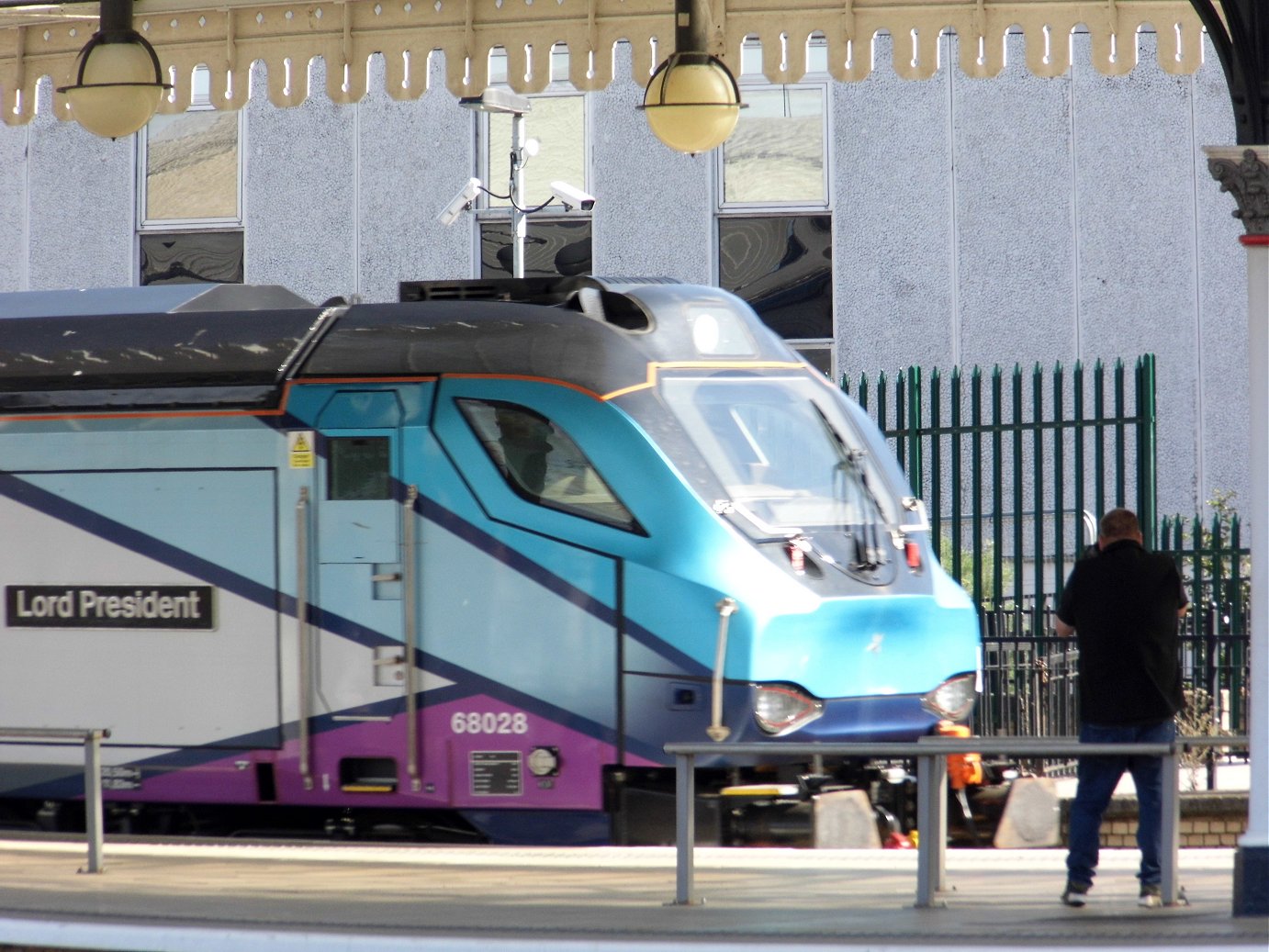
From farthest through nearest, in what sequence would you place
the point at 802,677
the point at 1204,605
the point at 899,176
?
the point at 899,176 < the point at 1204,605 < the point at 802,677

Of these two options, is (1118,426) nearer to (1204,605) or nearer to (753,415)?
(1204,605)

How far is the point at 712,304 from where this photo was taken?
932 centimetres

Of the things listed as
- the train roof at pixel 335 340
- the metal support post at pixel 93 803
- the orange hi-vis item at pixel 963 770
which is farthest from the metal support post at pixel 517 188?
the metal support post at pixel 93 803

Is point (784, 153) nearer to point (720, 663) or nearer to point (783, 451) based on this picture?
point (783, 451)

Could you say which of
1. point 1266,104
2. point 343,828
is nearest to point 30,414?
point 343,828

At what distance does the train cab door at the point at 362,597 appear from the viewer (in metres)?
8.95

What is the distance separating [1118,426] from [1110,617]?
441 centimetres

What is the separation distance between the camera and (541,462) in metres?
8.74

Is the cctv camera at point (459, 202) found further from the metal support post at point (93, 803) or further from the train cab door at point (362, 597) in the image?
the metal support post at point (93, 803)

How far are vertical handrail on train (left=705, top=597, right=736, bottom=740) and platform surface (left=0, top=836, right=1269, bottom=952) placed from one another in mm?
578

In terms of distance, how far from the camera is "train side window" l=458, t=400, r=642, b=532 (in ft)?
28.3

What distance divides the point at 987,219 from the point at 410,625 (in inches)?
523

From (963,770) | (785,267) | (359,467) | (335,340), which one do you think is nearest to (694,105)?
(335,340)

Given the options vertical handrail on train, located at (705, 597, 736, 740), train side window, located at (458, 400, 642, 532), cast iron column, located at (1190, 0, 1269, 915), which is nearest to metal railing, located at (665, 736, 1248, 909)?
cast iron column, located at (1190, 0, 1269, 915)
